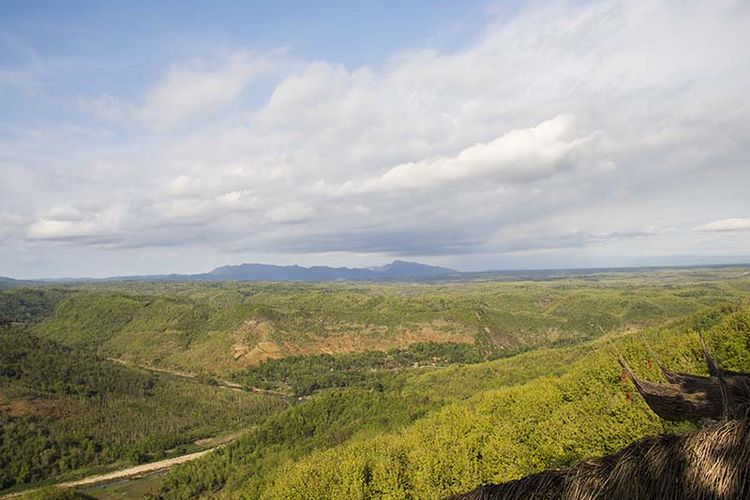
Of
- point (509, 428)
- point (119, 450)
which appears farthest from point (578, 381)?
point (119, 450)

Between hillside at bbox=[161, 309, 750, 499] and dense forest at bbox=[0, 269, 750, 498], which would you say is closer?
hillside at bbox=[161, 309, 750, 499]

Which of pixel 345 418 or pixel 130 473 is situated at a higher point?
pixel 345 418

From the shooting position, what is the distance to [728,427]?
10.9 feet

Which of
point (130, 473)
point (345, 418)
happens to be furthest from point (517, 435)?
point (130, 473)

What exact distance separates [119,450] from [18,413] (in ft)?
116

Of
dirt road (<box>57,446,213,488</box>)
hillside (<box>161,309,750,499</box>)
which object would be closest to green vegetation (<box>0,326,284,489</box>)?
dirt road (<box>57,446,213,488</box>)

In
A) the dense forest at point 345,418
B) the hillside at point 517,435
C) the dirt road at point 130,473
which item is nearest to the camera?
the hillside at point 517,435

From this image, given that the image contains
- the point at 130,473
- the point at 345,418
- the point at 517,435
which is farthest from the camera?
the point at 130,473

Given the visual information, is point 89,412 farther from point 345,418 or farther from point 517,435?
point 517,435

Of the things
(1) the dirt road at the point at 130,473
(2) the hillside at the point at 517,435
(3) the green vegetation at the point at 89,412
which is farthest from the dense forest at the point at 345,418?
(1) the dirt road at the point at 130,473

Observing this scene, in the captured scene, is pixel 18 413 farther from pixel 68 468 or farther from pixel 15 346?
pixel 15 346

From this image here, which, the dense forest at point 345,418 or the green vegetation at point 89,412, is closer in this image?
the dense forest at point 345,418

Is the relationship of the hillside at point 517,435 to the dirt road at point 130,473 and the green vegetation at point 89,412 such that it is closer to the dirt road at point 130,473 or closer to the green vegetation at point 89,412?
the dirt road at point 130,473

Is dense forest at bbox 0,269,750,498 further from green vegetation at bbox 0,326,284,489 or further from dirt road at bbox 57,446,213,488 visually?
dirt road at bbox 57,446,213,488
